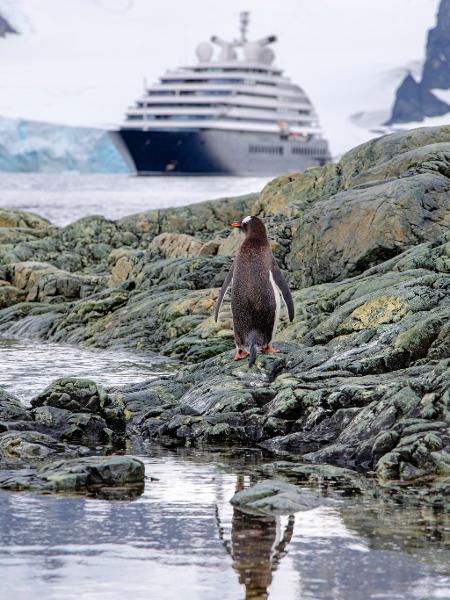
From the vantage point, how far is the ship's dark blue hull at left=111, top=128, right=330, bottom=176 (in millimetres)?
108375

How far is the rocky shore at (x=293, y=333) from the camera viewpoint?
9359mm

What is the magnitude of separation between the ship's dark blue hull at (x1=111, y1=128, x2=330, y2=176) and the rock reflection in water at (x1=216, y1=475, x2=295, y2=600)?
101 m

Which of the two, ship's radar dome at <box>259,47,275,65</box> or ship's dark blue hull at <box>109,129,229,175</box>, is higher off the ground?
ship's radar dome at <box>259,47,275,65</box>

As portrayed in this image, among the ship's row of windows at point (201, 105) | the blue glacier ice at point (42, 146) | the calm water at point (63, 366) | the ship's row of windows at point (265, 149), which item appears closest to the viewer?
the calm water at point (63, 366)

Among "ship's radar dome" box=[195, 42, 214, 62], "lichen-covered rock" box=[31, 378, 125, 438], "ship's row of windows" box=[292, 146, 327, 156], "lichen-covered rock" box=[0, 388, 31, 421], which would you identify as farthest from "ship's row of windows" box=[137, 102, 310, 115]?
"lichen-covered rock" box=[0, 388, 31, 421]

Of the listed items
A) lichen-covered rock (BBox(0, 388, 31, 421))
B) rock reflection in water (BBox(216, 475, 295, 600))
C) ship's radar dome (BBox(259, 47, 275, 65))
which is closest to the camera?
rock reflection in water (BBox(216, 475, 295, 600))

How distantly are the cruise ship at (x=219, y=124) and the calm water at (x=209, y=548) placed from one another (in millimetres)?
98839

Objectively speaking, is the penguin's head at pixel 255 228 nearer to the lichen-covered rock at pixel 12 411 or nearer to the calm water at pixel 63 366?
the calm water at pixel 63 366

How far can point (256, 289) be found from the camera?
1241cm

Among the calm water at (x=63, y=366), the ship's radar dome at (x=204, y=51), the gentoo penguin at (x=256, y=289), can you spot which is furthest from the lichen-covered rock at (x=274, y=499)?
the ship's radar dome at (x=204, y=51)

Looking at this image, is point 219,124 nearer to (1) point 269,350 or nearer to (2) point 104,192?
(2) point 104,192

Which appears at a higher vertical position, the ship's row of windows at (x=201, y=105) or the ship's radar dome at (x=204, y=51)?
the ship's radar dome at (x=204, y=51)

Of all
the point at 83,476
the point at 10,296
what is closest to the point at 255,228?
the point at 83,476

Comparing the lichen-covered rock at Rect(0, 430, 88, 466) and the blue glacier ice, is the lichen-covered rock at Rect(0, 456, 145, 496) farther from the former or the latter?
the blue glacier ice
